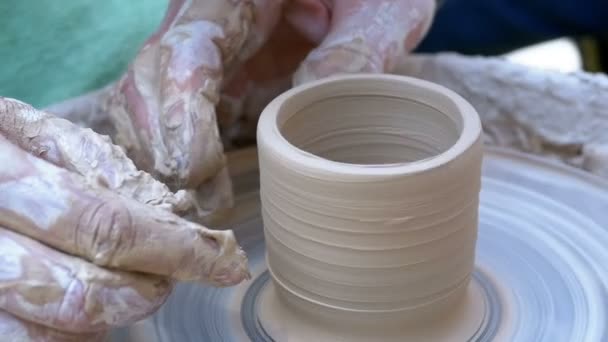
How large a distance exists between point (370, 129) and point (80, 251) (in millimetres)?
544

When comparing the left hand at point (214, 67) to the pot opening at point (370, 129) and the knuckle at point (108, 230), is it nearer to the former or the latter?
the pot opening at point (370, 129)

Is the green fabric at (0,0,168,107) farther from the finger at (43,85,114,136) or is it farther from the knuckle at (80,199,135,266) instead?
the knuckle at (80,199,135,266)

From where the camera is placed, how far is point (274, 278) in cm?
115

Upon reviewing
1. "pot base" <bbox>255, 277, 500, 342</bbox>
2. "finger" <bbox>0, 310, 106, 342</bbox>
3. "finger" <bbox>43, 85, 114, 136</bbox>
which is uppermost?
"finger" <bbox>0, 310, 106, 342</bbox>

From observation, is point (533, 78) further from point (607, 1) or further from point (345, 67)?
point (607, 1)

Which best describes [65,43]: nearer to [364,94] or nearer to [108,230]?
[364,94]

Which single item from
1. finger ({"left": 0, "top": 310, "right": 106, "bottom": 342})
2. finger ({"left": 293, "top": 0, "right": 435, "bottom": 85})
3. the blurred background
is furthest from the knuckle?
the blurred background

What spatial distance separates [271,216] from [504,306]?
38 cm

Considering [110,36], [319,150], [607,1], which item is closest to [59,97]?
[110,36]

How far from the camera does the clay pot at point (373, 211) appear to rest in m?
0.98

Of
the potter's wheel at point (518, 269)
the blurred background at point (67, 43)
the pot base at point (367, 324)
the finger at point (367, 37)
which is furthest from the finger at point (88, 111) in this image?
the pot base at point (367, 324)

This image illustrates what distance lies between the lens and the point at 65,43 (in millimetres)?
1638

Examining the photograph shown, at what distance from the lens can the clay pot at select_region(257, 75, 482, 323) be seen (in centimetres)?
98

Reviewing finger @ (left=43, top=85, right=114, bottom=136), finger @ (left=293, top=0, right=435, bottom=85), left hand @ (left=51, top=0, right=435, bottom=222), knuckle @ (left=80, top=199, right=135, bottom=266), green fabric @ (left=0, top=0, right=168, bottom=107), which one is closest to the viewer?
knuckle @ (left=80, top=199, right=135, bottom=266)
